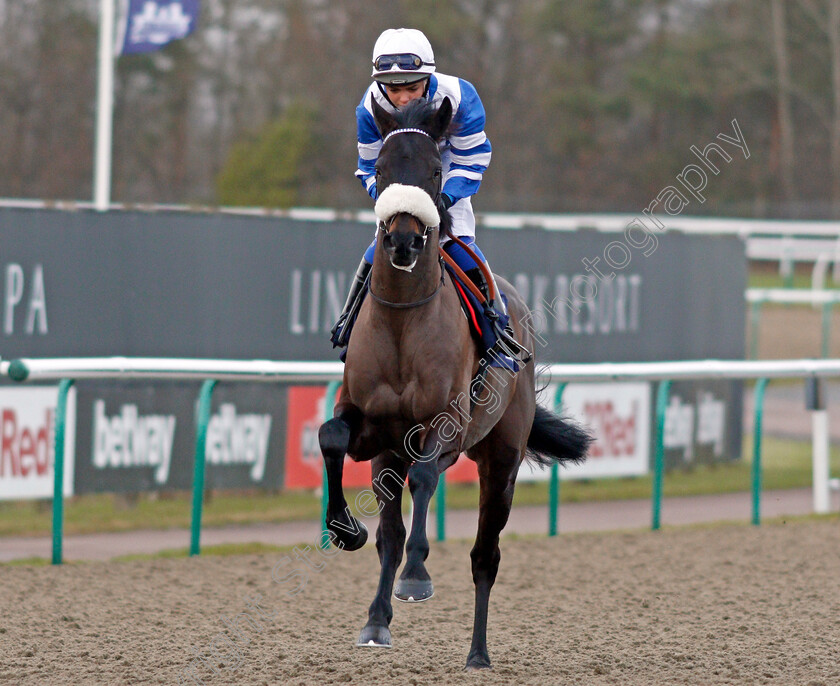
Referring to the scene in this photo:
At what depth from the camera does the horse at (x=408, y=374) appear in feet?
14.4

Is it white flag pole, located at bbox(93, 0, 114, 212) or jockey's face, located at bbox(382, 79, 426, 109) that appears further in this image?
white flag pole, located at bbox(93, 0, 114, 212)

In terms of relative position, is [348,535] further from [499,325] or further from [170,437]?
[170,437]

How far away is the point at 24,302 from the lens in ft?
27.1

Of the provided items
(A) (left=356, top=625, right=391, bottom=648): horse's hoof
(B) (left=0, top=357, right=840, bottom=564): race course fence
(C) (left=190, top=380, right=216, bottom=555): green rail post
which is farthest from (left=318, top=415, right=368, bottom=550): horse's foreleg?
(C) (left=190, top=380, right=216, bottom=555): green rail post

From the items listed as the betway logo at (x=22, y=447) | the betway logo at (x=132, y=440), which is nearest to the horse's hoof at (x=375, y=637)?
the betway logo at (x=22, y=447)

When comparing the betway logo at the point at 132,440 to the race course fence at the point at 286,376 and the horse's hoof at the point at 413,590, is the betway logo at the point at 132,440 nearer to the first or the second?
the race course fence at the point at 286,376

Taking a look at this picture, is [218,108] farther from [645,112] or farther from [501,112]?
[645,112]

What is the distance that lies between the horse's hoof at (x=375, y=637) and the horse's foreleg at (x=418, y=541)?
1.03ft

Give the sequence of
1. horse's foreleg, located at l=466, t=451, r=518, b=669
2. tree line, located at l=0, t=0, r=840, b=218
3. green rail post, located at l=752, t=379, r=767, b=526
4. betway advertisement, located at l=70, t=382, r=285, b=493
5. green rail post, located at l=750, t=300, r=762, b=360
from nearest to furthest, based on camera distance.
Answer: horse's foreleg, located at l=466, t=451, r=518, b=669, betway advertisement, located at l=70, t=382, r=285, b=493, green rail post, located at l=752, t=379, r=767, b=526, green rail post, located at l=750, t=300, r=762, b=360, tree line, located at l=0, t=0, r=840, b=218

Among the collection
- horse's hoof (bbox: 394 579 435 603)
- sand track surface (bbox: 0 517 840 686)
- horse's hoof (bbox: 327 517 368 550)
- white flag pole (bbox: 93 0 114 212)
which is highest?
white flag pole (bbox: 93 0 114 212)

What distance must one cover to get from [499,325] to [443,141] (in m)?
0.74

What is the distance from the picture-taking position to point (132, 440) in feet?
28.0

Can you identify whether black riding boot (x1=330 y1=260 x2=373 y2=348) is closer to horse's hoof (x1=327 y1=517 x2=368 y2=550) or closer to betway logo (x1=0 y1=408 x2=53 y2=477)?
horse's hoof (x1=327 y1=517 x2=368 y2=550)

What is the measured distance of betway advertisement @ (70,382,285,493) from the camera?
841 cm
